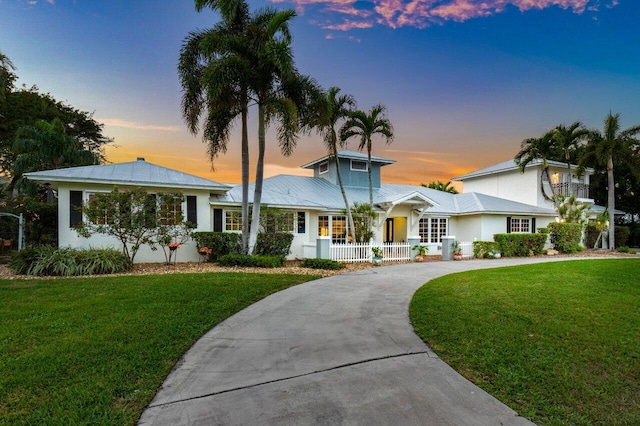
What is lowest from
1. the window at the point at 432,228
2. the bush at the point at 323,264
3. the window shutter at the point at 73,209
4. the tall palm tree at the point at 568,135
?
the bush at the point at 323,264

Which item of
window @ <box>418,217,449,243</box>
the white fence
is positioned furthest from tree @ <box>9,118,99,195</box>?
window @ <box>418,217,449,243</box>

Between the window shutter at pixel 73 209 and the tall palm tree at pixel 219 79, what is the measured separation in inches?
214

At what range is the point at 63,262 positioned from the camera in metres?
10.5

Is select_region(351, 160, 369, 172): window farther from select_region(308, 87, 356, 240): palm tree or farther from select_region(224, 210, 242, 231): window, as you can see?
select_region(224, 210, 242, 231): window

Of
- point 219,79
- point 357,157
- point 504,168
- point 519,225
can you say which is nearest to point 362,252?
point 357,157

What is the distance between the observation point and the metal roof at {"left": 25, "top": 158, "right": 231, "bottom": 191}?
1240 cm

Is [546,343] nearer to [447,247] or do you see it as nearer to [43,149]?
[447,247]

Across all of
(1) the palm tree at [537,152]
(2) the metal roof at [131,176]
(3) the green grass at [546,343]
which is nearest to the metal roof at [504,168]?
(1) the palm tree at [537,152]

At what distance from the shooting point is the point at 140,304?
21.6ft

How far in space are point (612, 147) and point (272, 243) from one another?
24.9 m

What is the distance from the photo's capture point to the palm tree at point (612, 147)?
874 inches

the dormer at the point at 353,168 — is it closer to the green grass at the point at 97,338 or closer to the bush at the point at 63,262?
the green grass at the point at 97,338

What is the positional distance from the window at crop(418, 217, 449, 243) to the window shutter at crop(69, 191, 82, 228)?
58.7 feet

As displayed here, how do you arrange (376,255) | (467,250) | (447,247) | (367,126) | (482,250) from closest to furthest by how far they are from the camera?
(376,255) < (367,126) < (447,247) < (482,250) < (467,250)
